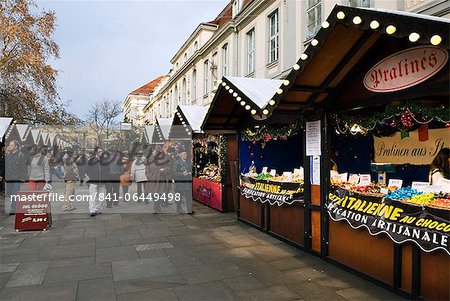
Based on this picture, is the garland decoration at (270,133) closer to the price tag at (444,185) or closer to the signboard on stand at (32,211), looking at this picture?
the price tag at (444,185)

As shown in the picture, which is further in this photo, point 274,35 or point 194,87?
point 194,87

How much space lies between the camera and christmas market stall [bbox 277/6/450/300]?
3.91 metres

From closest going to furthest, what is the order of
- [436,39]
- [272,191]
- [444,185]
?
1. [436,39]
2. [444,185]
3. [272,191]

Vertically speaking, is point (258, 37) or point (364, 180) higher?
point (258, 37)

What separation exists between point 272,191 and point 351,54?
3286 mm

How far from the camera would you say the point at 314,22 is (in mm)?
12852

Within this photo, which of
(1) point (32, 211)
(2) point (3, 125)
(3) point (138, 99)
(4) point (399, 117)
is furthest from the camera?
(3) point (138, 99)

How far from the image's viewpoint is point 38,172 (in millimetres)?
9562

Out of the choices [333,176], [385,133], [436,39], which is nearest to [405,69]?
[436,39]

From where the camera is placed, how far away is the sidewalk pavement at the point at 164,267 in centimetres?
449

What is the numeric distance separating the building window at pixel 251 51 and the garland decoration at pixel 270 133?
965 cm

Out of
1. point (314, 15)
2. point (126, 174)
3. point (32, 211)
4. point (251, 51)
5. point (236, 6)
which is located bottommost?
point (32, 211)

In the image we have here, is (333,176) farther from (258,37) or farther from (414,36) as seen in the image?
(258,37)

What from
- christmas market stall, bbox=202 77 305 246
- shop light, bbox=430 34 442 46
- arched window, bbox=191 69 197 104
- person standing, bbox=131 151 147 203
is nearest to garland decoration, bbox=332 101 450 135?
christmas market stall, bbox=202 77 305 246
